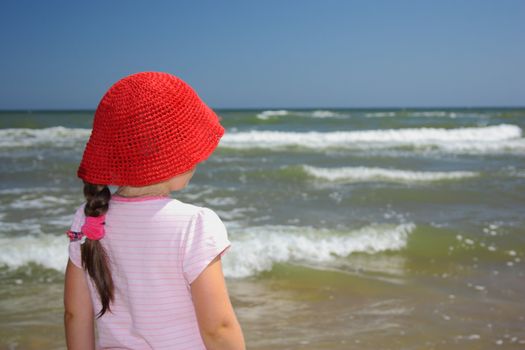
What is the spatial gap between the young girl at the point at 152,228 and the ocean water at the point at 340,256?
5.90 feet

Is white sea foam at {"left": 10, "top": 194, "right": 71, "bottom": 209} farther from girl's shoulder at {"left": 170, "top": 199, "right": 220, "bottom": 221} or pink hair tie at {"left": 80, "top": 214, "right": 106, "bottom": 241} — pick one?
girl's shoulder at {"left": 170, "top": 199, "right": 220, "bottom": 221}

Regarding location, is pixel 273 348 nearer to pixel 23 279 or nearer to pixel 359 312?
pixel 359 312

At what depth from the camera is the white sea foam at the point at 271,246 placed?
4232 mm

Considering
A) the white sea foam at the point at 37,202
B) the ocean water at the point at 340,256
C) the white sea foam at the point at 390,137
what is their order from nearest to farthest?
the ocean water at the point at 340,256 → the white sea foam at the point at 37,202 → the white sea foam at the point at 390,137

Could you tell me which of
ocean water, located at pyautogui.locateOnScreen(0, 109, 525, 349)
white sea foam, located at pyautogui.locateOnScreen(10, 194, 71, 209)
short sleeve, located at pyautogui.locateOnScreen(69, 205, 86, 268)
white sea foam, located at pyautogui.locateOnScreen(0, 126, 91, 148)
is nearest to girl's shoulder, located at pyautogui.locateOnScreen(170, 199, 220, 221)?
short sleeve, located at pyautogui.locateOnScreen(69, 205, 86, 268)

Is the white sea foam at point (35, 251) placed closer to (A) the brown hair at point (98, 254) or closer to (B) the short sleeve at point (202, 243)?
(A) the brown hair at point (98, 254)

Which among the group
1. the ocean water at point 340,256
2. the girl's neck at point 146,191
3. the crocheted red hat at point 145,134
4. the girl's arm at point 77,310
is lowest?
the ocean water at point 340,256

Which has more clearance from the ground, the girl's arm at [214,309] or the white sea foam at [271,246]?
the girl's arm at [214,309]

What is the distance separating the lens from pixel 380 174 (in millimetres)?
9102

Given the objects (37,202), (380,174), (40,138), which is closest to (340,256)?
(37,202)

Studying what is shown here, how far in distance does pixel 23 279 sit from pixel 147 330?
10.3 feet

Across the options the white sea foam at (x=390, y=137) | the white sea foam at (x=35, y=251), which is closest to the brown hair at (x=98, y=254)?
the white sea foam at (x=35, y=251)

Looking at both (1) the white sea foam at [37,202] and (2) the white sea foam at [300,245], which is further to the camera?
(1) the white sea foam at [37,202]

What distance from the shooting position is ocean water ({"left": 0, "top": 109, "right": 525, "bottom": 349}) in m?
3.15
